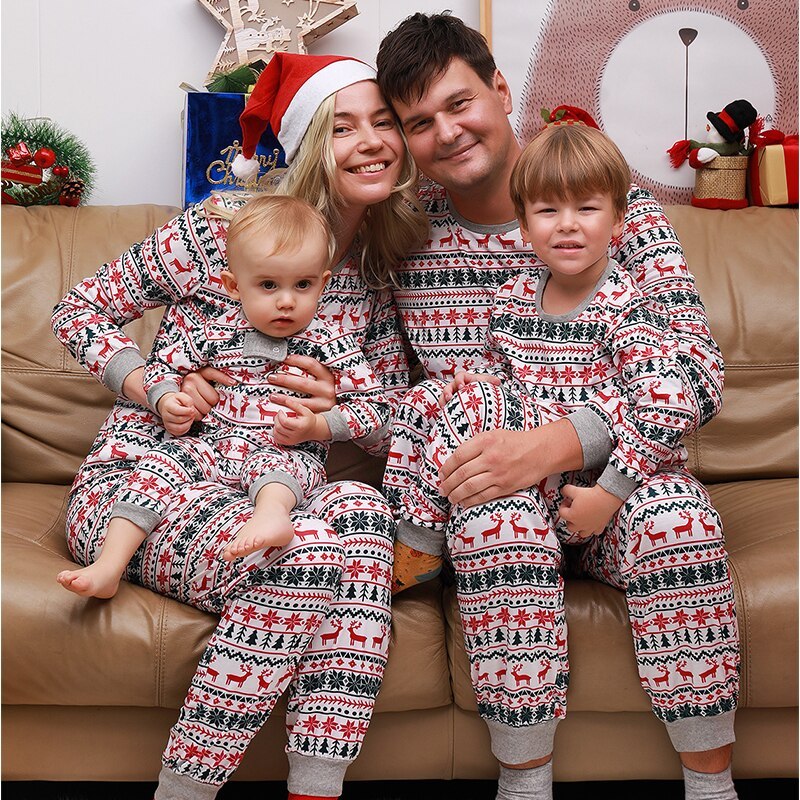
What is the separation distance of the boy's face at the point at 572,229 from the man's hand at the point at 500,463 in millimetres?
286

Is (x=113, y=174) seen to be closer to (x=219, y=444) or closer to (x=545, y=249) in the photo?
(x=219, y=444)

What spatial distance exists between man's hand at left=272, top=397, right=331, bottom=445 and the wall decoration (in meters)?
1.24

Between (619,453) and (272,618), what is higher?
(619,453)

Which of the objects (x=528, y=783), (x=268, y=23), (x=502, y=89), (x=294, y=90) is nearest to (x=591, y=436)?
(x=528, y=783)

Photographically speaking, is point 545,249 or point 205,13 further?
point 205,13

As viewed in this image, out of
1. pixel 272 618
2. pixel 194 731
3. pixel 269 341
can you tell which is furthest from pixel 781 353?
pixel 194 731

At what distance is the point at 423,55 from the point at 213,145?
73 cm

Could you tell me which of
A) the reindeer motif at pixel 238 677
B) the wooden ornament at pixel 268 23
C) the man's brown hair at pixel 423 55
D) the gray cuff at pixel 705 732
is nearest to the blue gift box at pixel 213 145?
the wooden ornament at pixel 268 23

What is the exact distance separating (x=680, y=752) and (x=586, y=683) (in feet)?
0.54

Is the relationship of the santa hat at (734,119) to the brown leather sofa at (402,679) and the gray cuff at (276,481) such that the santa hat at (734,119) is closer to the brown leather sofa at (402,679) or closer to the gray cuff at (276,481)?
the brown leather sofa at (402,679)

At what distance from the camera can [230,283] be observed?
1.56 meters

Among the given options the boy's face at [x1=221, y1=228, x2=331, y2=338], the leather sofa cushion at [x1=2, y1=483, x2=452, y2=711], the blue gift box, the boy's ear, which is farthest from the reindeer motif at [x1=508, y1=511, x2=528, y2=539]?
the blue gift box

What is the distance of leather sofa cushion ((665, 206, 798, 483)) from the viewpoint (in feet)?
6.39

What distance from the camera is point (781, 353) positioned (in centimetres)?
198
